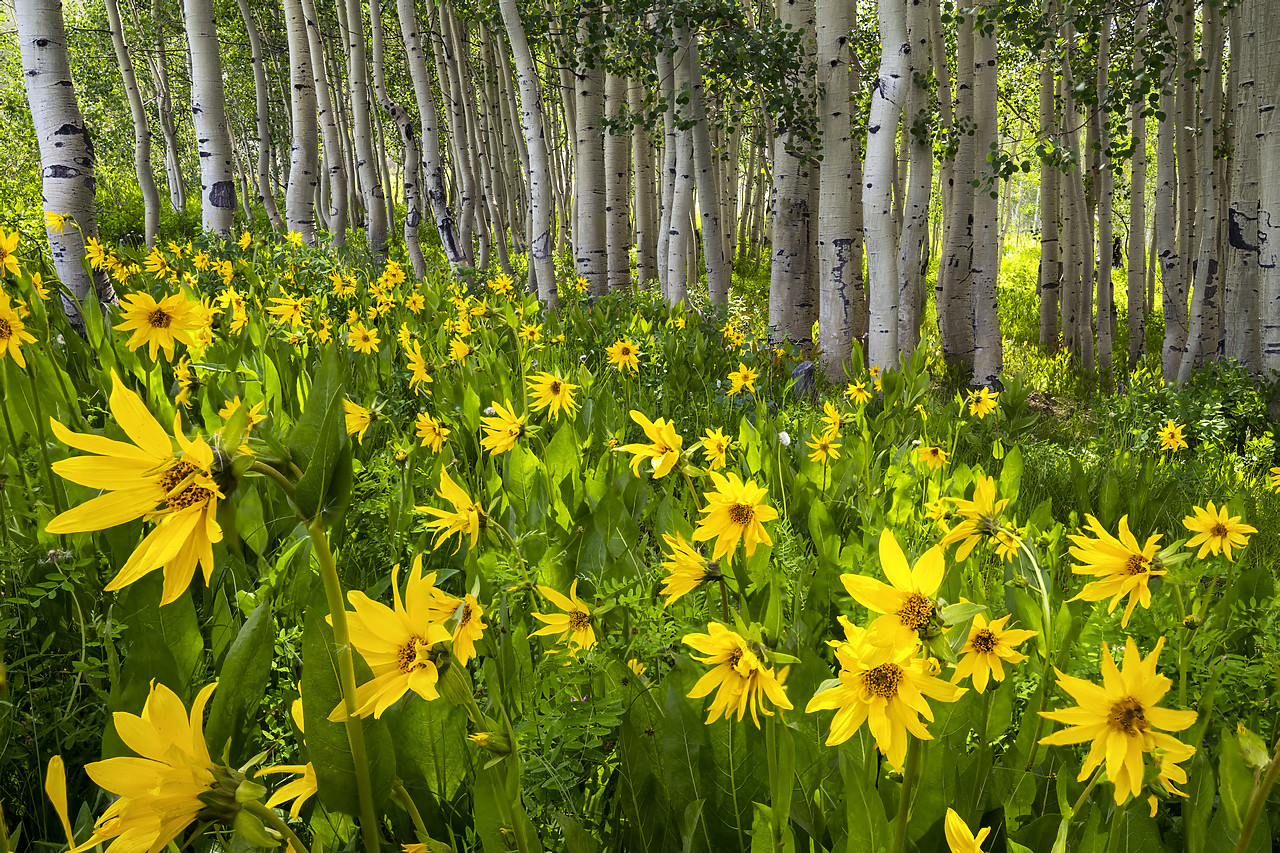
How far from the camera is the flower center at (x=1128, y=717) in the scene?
629 millimetres

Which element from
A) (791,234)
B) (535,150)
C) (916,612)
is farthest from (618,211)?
(916,612)

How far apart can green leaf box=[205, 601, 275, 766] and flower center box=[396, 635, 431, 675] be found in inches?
11.0

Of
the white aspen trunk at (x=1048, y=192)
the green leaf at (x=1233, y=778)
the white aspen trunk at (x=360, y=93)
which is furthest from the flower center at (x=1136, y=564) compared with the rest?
the white aspen trunk at (x=360, y=93)

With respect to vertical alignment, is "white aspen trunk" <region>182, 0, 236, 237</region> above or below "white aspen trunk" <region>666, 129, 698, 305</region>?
above

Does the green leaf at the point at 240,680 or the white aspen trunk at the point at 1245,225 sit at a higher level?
the white aspen trunk at the point at 1245,225

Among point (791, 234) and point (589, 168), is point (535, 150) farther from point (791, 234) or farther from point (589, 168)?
point (791, 234)

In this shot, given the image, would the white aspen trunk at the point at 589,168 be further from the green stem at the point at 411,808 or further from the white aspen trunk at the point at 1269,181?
the green stem at the point at 411,808

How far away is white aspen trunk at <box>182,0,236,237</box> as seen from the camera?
18.6 feet

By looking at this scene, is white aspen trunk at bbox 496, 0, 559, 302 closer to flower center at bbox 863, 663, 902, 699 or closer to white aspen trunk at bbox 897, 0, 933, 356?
white aspen trunk at bbox 897, 0, 933, 356

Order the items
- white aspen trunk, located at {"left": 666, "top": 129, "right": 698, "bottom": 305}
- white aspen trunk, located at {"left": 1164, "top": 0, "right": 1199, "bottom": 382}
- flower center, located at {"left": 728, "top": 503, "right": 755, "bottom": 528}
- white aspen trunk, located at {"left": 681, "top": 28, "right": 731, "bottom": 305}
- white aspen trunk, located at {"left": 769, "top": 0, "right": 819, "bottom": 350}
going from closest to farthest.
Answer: flower center, located at {"left": 728, "top": 503, "right": 755, "bottom": 528}, white aspen trunk, located at {"left": 769, "top": 0, "right": 819, "bottom": 350}, white aspen trunk, located at {"left": 1164, "top": 0, "right": 1199, "bottom": 382}, white aspen trunk, located at {"left": 681, "top": 28, "right": 731, "bottom": 305}, white aspen trunk, located at {"left": 666, "top": 129, "right": 698, "bottom": 305}

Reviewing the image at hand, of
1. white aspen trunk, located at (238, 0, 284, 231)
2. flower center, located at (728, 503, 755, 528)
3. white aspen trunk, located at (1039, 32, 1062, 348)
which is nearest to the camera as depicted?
flower center, located at (728, 503, 755, 528)

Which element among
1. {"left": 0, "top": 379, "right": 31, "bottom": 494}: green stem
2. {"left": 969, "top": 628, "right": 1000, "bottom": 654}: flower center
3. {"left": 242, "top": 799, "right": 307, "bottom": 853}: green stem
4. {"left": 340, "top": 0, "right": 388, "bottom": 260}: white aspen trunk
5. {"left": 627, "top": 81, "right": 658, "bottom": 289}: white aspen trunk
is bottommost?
{"left": 969, "top": 628, "right": 1000, "bottom": 654}: flower center

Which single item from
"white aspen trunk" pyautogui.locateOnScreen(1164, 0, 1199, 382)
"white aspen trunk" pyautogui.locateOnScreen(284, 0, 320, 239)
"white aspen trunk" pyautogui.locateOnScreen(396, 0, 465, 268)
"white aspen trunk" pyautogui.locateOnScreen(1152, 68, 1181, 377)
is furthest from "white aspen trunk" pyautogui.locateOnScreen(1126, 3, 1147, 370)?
"white aspen trunk" pyautogui.locateOnScreen(284, 0, 320, 239)

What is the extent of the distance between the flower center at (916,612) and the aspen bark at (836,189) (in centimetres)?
447
